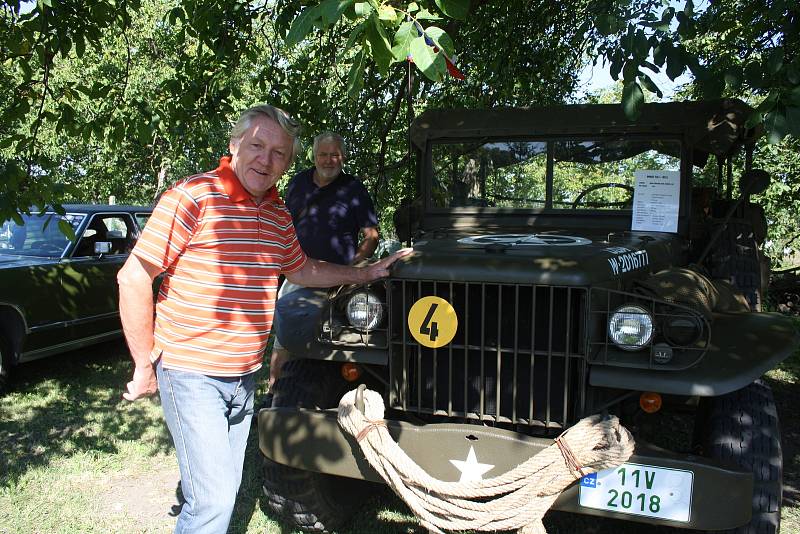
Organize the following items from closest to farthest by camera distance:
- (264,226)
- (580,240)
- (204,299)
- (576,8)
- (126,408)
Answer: (204,299) → (264,226) → (580,240) → (126,408) → (576,8)

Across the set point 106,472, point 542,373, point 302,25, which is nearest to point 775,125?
point 542,373

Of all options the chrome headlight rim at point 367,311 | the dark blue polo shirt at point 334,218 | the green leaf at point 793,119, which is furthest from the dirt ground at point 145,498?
the green leaf at point 793,119

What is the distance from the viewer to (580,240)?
3.29m

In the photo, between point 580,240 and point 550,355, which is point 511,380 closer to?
point 550,355

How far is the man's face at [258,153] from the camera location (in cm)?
→ 242

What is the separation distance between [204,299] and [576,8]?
6.59 meters

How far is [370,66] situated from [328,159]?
2400 mm

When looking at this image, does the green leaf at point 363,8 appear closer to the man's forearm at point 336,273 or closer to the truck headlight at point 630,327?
the man's forearm at point 336,273

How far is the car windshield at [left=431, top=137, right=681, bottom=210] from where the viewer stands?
12.8ft

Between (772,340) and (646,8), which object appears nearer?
Answer: (772,340)

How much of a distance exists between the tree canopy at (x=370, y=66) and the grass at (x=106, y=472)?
5.09 feet

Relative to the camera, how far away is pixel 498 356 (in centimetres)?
263

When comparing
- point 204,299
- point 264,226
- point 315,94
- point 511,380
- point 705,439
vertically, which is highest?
point 315,94

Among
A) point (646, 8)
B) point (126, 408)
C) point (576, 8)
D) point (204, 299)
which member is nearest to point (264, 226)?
point (204, 299)
